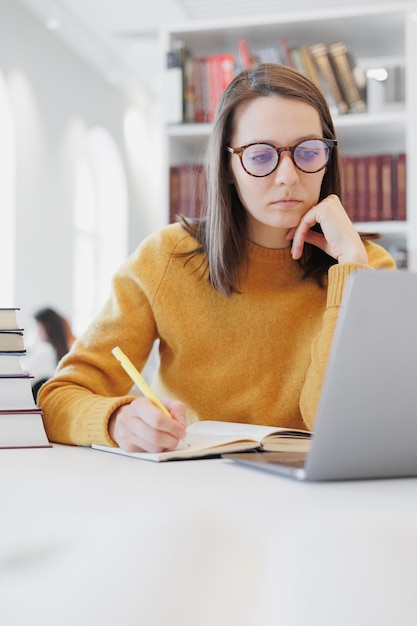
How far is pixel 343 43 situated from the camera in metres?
3.02

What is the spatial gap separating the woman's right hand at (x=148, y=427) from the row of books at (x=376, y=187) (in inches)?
83.6

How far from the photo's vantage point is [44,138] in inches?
227

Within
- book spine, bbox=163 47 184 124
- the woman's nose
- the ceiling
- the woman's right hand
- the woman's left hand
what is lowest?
the woman's right hand

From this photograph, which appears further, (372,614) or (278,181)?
(278,181)

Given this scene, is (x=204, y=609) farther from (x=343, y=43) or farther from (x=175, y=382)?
(x=343, y=43)

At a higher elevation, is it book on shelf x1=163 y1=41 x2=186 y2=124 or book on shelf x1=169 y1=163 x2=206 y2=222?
book on shelf x1=163 y1=41 x2=186 y2=124

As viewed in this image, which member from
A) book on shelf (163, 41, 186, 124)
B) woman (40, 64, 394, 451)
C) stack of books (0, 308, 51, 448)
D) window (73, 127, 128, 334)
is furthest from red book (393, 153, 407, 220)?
window (73, 127, 128, 334)

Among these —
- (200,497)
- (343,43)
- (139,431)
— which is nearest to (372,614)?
(200,497)

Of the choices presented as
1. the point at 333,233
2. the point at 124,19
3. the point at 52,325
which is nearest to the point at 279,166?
the point at 333,233

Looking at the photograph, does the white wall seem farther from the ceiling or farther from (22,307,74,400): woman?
(22,307,74,400): woman

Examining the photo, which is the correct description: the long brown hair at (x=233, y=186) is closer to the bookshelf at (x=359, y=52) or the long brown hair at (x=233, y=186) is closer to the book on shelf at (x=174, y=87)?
the bookshelf at (x=359, y=52)

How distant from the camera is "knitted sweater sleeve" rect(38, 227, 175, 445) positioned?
114 cm

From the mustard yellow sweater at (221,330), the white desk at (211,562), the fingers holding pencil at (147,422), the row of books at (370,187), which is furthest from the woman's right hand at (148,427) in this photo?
the row of books at (370,187)

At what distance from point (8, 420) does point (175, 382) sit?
46 centimetres
